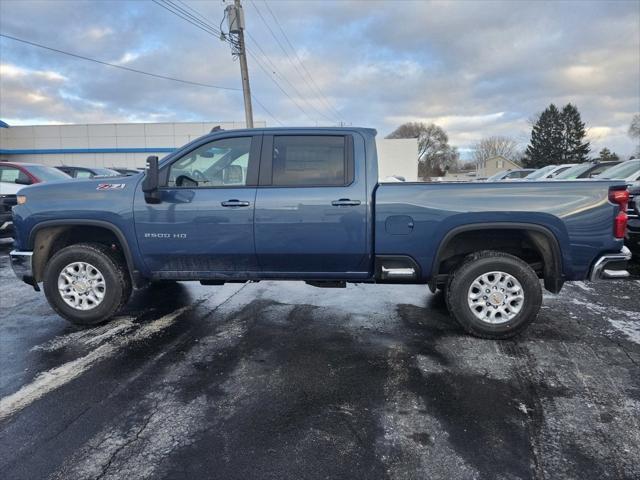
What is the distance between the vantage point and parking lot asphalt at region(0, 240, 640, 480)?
2.43 m

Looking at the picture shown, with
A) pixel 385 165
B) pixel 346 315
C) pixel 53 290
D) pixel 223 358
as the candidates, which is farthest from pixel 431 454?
pixel 385 165

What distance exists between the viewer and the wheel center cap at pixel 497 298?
4.11m

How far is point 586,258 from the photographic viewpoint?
13.2ft

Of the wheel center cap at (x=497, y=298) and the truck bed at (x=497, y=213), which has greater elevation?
the truck bed at (x=497, y=213)

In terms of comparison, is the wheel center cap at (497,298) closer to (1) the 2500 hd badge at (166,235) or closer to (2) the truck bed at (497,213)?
(2) the truck bed at (497,213)

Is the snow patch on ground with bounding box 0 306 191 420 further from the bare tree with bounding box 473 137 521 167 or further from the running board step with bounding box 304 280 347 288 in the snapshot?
the bare tree with bounding box 473 137 521 167

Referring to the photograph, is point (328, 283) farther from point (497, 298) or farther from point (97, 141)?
point (97, 141)

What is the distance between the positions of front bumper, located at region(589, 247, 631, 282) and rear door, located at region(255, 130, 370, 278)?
212 cm

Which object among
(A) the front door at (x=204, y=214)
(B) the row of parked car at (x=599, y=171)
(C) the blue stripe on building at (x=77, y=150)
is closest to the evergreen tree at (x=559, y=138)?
(B) the row of parked car at (x=599, y=171)

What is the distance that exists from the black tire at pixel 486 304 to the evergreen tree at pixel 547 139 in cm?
6902

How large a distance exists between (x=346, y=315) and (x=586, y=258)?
246cm

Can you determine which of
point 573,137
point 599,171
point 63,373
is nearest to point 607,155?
point 573,137

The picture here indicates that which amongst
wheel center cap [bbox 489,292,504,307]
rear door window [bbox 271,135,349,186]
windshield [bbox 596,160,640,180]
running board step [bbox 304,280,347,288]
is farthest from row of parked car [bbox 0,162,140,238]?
windshield [bbox 596,160,640,180]

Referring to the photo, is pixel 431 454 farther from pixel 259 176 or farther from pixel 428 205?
pixel 259 176
